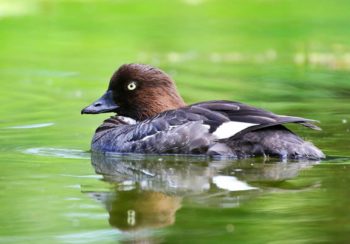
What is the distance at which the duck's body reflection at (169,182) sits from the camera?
7.40 metres

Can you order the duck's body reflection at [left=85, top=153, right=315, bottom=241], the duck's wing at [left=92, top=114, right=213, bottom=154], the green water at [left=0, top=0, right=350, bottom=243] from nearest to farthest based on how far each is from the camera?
1. the green water at [left=0, top=0, right=350, bottom=243]
2. the duck's body reflection at [left=85, top=153, right=315, bottom=241]
3. the duck's wing at [left=92, top=114, right=213, bottom=154]

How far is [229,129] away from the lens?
9.74 metres

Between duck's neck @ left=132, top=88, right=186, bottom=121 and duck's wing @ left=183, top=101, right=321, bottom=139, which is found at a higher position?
duck's neck @ left=132, top=88, right=186, bottom=121

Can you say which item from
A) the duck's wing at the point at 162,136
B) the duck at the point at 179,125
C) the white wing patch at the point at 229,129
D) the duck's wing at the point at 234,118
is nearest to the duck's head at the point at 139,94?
the duck at the point at 179,125

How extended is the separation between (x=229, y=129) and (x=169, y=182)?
1243 millimetres

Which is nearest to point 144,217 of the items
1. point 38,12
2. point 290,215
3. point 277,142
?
point 290,215

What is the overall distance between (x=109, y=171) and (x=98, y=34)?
14.7 m

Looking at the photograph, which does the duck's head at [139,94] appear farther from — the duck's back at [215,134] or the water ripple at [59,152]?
the water ripple at [59,152]

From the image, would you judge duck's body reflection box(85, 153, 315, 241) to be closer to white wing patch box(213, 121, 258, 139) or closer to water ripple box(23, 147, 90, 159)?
water ripple box(23, 147, 90, 159)

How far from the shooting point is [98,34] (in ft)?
78.4

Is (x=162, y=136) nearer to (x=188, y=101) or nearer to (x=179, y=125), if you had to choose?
(x=179, y=125)

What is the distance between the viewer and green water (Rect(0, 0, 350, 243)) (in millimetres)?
7059

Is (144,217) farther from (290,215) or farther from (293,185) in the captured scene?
(293,185)

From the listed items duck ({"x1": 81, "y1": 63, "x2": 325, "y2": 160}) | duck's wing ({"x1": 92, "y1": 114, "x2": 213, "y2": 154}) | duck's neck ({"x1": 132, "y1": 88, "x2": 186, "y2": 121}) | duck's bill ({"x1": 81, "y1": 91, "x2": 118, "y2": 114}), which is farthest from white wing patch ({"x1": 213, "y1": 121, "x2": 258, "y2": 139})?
duck's bill ({"x1": 81, "y1": 91, "x2": 118, "y2": 114})
